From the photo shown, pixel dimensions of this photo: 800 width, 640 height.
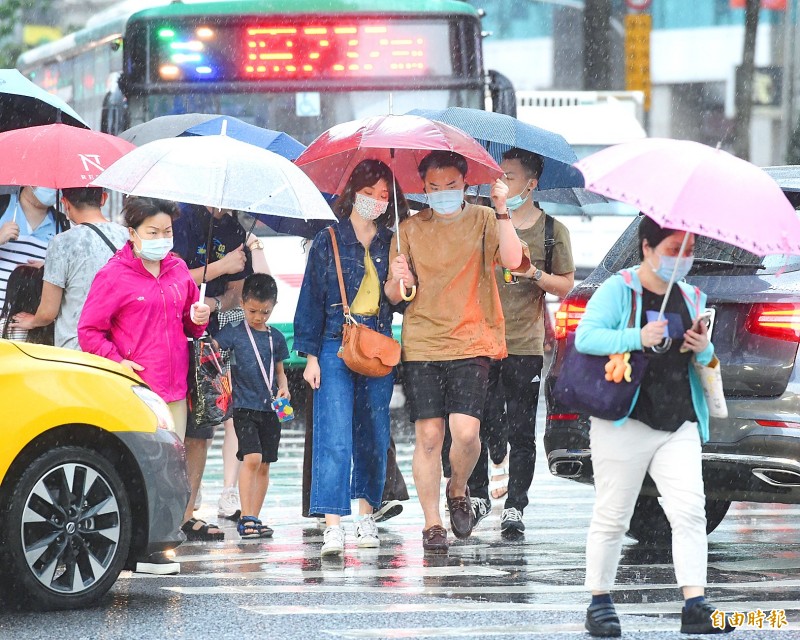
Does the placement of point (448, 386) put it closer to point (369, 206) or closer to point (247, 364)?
point (369, 206)

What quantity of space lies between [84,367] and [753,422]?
9.01ft

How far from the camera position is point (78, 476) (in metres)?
6.64

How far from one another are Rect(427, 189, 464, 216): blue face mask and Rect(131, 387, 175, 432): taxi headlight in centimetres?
181

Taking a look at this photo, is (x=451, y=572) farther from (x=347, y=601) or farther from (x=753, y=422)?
(x=753, y=422)

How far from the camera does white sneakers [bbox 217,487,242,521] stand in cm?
973

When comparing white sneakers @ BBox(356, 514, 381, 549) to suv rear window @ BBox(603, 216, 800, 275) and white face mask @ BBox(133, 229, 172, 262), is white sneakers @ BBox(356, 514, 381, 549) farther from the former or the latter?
suv rear window @ BBox(603, 216, 800, 275)

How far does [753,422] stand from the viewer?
7148 millimetres

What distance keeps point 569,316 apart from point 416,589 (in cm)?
152

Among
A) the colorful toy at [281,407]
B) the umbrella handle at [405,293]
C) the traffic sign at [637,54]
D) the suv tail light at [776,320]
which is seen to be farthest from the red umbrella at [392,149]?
the traffic sign at [637,54]

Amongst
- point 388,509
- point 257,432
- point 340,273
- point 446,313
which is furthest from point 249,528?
point 446,313

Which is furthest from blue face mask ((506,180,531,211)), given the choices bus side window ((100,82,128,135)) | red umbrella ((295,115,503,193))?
bus side window ((100,82,128,135))

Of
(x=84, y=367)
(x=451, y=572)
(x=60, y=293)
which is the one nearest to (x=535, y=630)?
(x=451, y=572)

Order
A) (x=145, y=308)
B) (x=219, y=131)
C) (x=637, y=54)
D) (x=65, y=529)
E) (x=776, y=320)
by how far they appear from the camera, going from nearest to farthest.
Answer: (x=65, y=529) → (x=776, y=320) → (x=145, y=308) → (x=219, y=131) → (x=637, y=54)

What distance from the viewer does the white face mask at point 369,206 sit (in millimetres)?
8305
